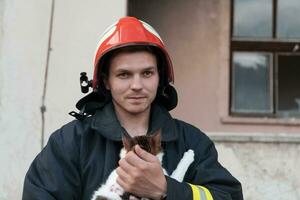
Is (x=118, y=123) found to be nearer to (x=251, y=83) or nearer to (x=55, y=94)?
(x=55, y=94)

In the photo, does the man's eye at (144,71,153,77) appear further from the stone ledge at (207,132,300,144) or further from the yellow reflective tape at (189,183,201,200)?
the stone ledge at (207,132,300,144)

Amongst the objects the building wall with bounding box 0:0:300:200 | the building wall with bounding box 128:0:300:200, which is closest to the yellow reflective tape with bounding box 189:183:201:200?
the building wall with bounding box 0:0:300:200

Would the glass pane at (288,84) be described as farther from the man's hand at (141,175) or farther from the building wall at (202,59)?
the man's hand at (141,175)

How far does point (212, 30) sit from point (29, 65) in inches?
76.3

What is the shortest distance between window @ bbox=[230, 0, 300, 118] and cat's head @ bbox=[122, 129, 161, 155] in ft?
13.1

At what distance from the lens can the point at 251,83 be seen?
6.20 metres

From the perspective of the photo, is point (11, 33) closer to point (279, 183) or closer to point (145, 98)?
point (279, 183)

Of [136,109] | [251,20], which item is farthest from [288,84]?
[136,109]

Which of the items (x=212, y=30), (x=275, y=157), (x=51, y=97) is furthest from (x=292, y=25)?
(x=51, y=97)

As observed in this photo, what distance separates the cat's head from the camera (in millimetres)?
2143

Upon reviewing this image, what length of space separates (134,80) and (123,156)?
286 mm

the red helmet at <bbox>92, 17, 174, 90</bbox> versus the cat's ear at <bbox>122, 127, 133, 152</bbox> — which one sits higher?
the red helmet at <bbox>92, 17, 174, 90</bbox>

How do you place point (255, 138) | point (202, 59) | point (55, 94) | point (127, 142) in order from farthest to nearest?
point (202, 59), point (255, 138), point (55, 94), point (127, 142)

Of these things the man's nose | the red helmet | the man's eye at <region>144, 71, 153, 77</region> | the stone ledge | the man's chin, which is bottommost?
the stone ledge
